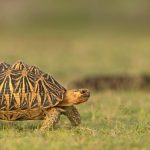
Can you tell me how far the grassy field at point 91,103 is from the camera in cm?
740

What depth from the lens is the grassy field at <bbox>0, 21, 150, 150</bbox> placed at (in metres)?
7.40

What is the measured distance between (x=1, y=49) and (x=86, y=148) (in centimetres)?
1604

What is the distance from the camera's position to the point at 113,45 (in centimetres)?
2473

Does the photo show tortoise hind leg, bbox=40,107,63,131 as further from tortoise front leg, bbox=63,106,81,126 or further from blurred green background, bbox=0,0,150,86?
blurred green background, bbox=0,0,150,86

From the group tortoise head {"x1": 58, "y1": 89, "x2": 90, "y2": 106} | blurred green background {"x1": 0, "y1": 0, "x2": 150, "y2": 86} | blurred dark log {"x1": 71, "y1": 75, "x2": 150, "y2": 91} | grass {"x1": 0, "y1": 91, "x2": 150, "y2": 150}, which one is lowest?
grass {"x1": 0, "y1": 91, "x2": 150, "y2": 150}

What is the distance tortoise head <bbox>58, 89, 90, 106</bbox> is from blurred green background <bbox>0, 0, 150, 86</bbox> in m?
6.82

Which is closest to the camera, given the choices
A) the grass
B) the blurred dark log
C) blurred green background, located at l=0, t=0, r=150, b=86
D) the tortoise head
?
the grass

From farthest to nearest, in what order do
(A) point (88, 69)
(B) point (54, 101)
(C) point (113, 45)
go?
(C) point (113, 45), (A) point (88, 69), (B) point (54, 101)

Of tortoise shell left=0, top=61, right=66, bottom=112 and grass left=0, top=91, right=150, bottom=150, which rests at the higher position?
tortoise shell left=0, top=61, right=66, bottom=112

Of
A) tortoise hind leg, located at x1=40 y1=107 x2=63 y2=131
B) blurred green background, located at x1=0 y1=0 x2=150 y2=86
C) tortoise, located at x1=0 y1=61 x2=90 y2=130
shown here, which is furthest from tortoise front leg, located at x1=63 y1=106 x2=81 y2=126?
blurred green background, located at x1=0 y1=0 x2=150 y2=86

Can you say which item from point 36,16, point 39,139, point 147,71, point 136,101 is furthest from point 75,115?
point 36,16

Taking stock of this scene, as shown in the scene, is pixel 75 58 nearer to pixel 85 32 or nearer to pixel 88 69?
pixel 88 69

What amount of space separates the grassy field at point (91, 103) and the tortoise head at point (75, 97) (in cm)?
34

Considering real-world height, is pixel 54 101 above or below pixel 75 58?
below
